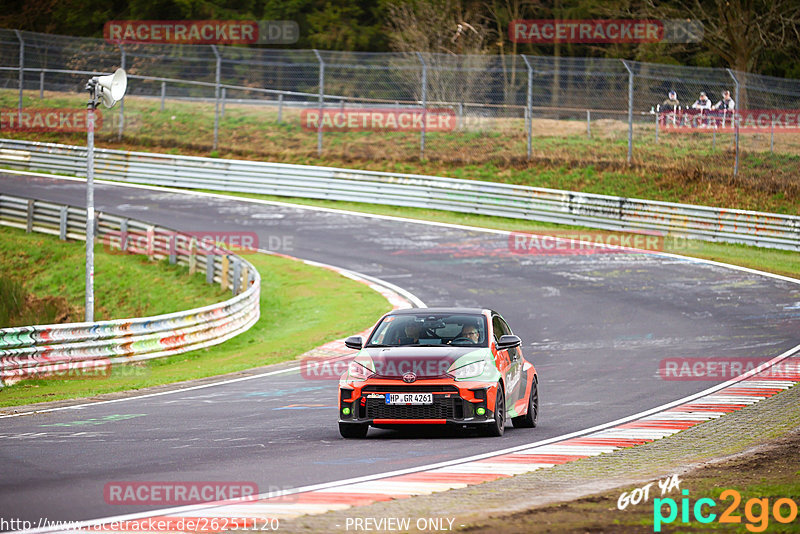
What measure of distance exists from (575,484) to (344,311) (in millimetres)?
15491

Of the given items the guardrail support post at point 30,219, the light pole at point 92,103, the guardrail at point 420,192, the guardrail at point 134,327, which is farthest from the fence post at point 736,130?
the guardrail support post at point 30,219

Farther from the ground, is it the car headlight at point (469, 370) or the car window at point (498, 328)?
the car window at point (498, 328)

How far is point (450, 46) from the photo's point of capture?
57438 mm

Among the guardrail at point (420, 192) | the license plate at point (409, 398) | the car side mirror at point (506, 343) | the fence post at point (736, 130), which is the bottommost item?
the license plate at point (409, 398)

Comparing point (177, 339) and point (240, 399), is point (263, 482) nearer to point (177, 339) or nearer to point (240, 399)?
point (240, 399)

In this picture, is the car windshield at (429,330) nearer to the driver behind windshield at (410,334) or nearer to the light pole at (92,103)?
the driver behind windshield at (410,334)

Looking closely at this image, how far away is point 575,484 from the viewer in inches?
344

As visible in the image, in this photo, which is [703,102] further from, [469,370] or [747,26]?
[469,370]

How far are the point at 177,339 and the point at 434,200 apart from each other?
17.5 metres

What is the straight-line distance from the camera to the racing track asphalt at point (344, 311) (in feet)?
31.0

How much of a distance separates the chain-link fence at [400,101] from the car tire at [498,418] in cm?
2406

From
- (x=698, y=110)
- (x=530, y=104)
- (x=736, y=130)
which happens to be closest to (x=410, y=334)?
(x=736, y=130)

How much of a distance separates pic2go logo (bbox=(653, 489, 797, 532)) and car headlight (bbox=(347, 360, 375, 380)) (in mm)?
4325

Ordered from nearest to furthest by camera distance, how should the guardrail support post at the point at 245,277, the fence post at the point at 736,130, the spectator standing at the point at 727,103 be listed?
1. the guardrail support post at the point at 245,277
2. the fence post at the point at 736,130
3. the spectator standing at the point at 727,103
